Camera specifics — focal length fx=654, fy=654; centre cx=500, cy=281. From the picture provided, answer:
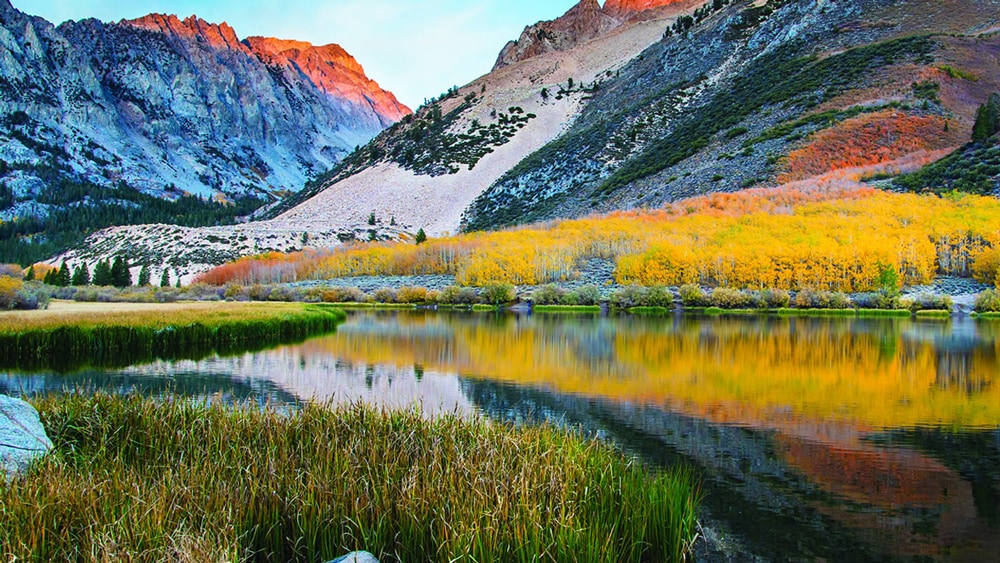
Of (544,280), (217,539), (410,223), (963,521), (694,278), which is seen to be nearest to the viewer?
(217,539)

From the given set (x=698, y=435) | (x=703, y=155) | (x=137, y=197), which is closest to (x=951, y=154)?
(x=703, y=155)

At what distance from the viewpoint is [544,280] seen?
53594mm

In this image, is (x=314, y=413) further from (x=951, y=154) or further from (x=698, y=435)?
(x=951, y=154)

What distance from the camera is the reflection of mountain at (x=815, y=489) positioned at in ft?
22.4

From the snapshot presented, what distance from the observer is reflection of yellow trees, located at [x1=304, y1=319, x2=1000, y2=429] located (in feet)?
44.1

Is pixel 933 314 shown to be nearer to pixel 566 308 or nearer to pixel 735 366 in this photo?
pixel 566 308

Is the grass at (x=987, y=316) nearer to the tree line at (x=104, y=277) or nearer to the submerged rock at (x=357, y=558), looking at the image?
the submerged rock at (x=357, y=558)

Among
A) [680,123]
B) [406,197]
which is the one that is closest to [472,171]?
[406,197]

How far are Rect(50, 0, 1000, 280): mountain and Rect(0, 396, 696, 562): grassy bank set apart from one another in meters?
58.4

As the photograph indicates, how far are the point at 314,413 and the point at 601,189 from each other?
244ft

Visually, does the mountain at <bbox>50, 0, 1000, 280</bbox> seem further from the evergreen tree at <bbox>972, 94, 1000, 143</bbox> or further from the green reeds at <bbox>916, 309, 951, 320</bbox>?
the green reeds at <bbox>916, 309, 951, 320</bbox>

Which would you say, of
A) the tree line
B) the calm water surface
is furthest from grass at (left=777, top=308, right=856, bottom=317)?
the tree line

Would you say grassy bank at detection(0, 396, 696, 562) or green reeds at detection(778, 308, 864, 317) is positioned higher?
grassy bank at detection(0, 396, 696, 562)

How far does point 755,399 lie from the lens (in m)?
14.3
